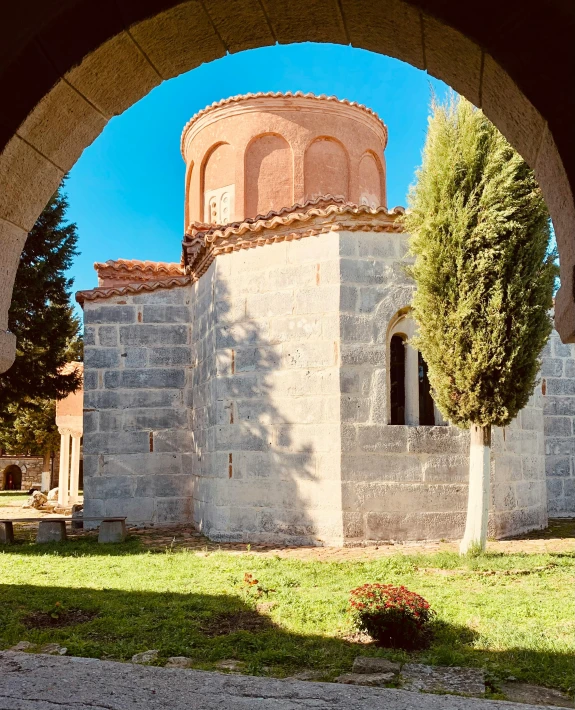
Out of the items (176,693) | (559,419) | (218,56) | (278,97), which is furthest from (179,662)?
(278,97)

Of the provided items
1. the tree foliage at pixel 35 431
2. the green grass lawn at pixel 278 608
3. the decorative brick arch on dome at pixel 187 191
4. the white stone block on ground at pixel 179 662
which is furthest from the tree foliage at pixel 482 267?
the tree foliage at pixel 35 431

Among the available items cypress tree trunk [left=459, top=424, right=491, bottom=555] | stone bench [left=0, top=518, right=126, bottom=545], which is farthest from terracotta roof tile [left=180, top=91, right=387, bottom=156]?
stone bench [left=0, top=518, right=126, bottom=545]

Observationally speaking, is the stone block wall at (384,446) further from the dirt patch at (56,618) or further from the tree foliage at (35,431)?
the tree foliage at (35,431)

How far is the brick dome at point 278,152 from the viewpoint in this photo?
1312 cm

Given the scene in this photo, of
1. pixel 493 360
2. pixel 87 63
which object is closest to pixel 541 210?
pixel 493 360

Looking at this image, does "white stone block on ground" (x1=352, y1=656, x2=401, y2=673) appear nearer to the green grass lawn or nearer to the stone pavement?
the green grass lawn

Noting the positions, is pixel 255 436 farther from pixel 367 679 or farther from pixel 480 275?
pixel 367 679

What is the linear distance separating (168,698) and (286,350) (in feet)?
19.8

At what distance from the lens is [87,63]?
7.64 feet

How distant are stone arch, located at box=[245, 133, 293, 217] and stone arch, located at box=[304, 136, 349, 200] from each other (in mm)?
391

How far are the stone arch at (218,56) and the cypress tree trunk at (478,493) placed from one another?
5.45 m

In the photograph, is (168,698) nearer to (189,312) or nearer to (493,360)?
(493,360)

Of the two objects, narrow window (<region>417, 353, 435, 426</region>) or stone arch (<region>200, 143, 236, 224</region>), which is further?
stone arch (<region>200, 143, 236, 224</region>)

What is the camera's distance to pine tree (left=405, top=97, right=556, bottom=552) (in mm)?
7191
